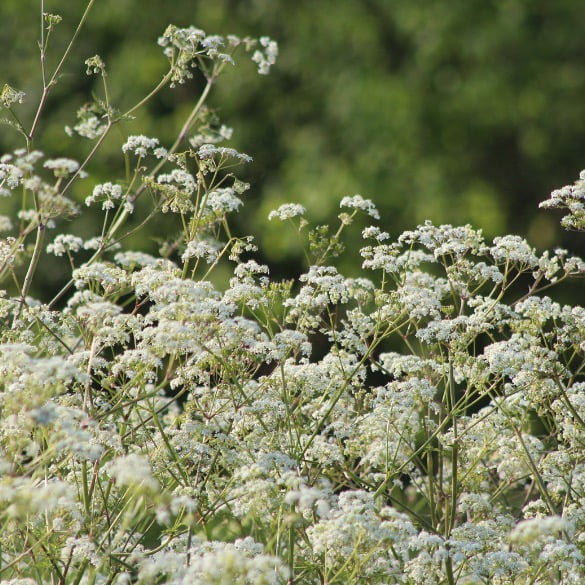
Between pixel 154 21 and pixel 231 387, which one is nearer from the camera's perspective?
pixel 231 387

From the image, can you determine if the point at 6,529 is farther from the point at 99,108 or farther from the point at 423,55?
the point at 423,55

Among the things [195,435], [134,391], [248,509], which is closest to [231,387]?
[195,435]

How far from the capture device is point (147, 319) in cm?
266

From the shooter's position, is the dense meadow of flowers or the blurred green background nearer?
the dense meadow of flowers

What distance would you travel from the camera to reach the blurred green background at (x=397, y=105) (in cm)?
768

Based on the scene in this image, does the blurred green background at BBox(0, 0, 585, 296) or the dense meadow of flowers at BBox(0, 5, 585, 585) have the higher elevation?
the blurred green background at BBox(0, 0, 585, 296)

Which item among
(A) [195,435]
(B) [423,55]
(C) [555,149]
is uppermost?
(B) [423,55]

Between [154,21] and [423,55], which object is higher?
[154,21]

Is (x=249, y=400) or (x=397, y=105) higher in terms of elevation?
(x=397, y=105)

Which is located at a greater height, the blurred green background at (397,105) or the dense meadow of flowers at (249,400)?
the blurred green background at (397,105)

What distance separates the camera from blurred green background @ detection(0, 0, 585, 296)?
302 inches

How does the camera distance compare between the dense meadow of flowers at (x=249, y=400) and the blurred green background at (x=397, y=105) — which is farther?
the blurred green background at (x=397, y=105)

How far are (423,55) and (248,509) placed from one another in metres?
6.17

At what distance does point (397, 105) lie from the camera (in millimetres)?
7641
